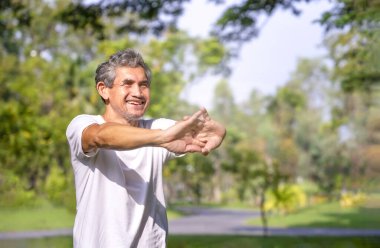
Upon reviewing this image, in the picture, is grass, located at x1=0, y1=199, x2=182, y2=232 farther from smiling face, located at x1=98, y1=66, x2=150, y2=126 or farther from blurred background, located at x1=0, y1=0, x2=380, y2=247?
smiling face, located at x1=98, y1=66, x2=150, y2=126

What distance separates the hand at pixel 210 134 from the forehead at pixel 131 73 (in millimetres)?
251

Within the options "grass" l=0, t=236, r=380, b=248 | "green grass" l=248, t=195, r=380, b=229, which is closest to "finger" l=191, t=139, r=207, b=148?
"grass" l=0, t=236, r=380, b=248

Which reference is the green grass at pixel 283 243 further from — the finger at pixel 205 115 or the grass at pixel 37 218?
the finger at pixel 205 115

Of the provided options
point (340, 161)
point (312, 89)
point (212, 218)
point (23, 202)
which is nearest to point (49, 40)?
point (23, 202)

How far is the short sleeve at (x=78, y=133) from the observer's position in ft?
6.29

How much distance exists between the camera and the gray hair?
2020mm

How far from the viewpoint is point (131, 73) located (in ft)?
6.59

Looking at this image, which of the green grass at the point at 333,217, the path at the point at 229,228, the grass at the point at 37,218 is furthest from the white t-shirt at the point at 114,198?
the green grass at the point at 333,217

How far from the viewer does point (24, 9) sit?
1073 centimetres

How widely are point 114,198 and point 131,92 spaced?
0.33m

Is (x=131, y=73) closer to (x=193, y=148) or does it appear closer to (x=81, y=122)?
(x=81, y=122)

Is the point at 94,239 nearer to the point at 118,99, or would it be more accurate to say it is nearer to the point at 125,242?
the point at 125,242

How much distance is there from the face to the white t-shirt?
3.6 inches

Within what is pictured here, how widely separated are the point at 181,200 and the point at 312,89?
17.4 meters
